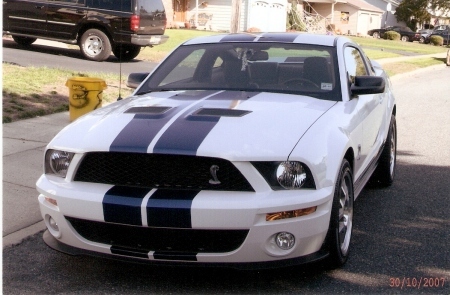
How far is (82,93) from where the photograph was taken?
927 centimetres

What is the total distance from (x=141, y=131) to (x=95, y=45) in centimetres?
1407

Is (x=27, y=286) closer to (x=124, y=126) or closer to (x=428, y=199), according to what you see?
(x=124, y=126)

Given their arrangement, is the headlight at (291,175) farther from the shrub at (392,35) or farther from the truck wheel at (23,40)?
the shrub at (392,35)

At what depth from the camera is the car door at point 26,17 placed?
1803 cm

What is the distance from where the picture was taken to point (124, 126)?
14.5ft

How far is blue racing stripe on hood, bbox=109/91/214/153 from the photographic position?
4102 millimetres

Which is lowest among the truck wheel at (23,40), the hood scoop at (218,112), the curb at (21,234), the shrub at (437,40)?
the shrub at (437,40)

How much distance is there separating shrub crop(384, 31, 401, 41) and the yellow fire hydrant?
50410 mm

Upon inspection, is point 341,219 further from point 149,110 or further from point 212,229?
point 149,110

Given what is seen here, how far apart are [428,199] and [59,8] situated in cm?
1357

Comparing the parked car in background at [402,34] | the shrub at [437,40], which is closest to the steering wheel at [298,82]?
the shrub at [437,40]

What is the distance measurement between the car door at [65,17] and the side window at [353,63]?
12292 millimetres

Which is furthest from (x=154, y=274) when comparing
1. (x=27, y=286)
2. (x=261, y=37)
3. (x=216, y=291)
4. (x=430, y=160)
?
(x=430, y=160)

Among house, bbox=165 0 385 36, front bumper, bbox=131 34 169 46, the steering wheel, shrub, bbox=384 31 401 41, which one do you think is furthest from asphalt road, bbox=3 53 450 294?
shrub, bbox=384 31 401 41
